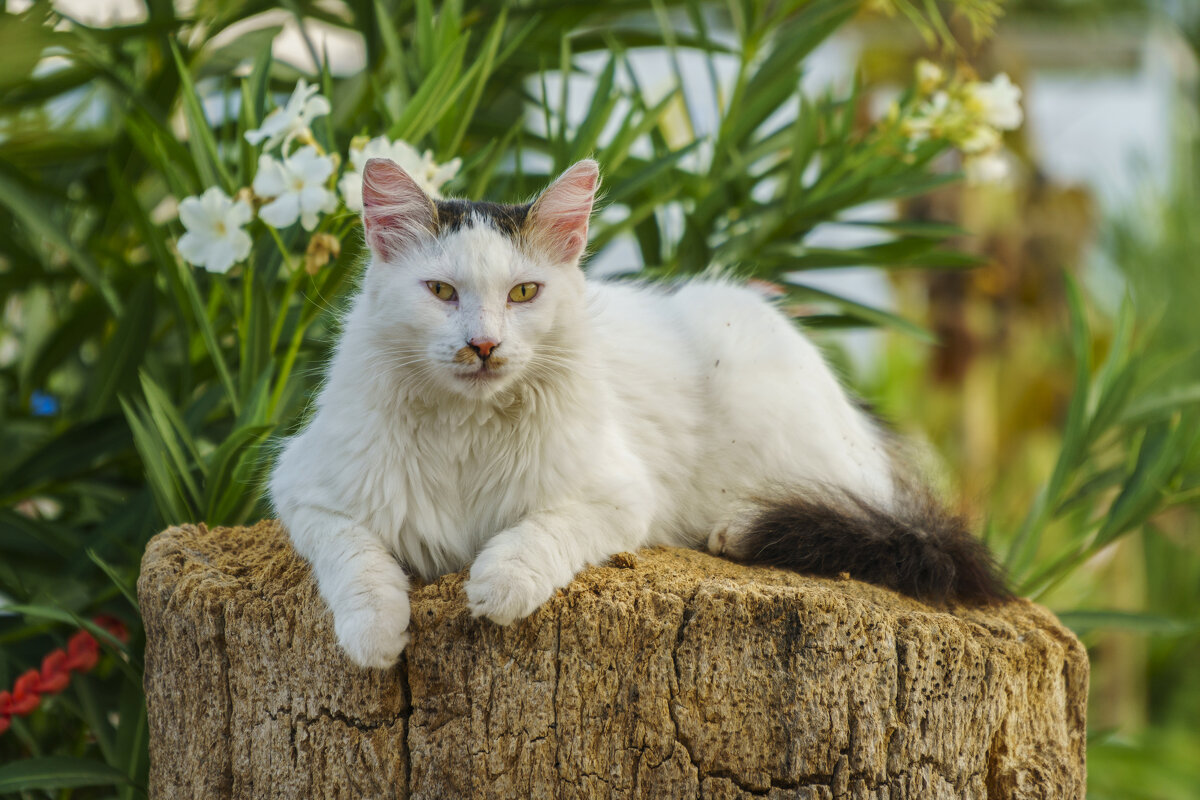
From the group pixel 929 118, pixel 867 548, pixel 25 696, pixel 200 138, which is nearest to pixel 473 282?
pixel 867 548

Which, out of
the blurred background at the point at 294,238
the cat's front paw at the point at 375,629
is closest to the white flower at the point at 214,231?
the blurred background at the point at 294,238

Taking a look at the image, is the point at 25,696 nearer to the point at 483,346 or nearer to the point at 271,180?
the point at 271,180

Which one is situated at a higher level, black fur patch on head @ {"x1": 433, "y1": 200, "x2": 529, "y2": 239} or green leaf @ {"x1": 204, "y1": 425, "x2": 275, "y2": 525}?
black fur patch on head @ {"x1": 433, "y1": 200, "x2": 529, "y2": 239}

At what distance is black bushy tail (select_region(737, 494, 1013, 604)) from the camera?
1.62 m

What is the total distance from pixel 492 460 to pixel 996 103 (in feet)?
5.51

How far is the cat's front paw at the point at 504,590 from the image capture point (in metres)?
1.32

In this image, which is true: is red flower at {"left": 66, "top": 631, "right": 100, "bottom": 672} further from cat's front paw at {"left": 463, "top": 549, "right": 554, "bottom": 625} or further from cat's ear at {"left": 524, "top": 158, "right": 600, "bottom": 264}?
cat's ear at {"left": 524, "top": 158, "right": 600, "bottom": 264}

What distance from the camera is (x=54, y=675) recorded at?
6.65 ft

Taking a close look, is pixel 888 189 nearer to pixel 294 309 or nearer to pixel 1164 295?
pixel 294 309

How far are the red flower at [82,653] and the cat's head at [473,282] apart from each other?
108 centimetres

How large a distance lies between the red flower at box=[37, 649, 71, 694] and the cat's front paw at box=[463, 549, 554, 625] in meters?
1.18

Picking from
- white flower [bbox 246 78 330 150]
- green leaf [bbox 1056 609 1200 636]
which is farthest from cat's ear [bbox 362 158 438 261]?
green leaf [bbox 1056 609 1200 636]

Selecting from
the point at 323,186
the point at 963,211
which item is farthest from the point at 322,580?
the point at 963,211

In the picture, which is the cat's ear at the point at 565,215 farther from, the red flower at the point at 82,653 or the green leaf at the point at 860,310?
the red flower at the point at 82,653
